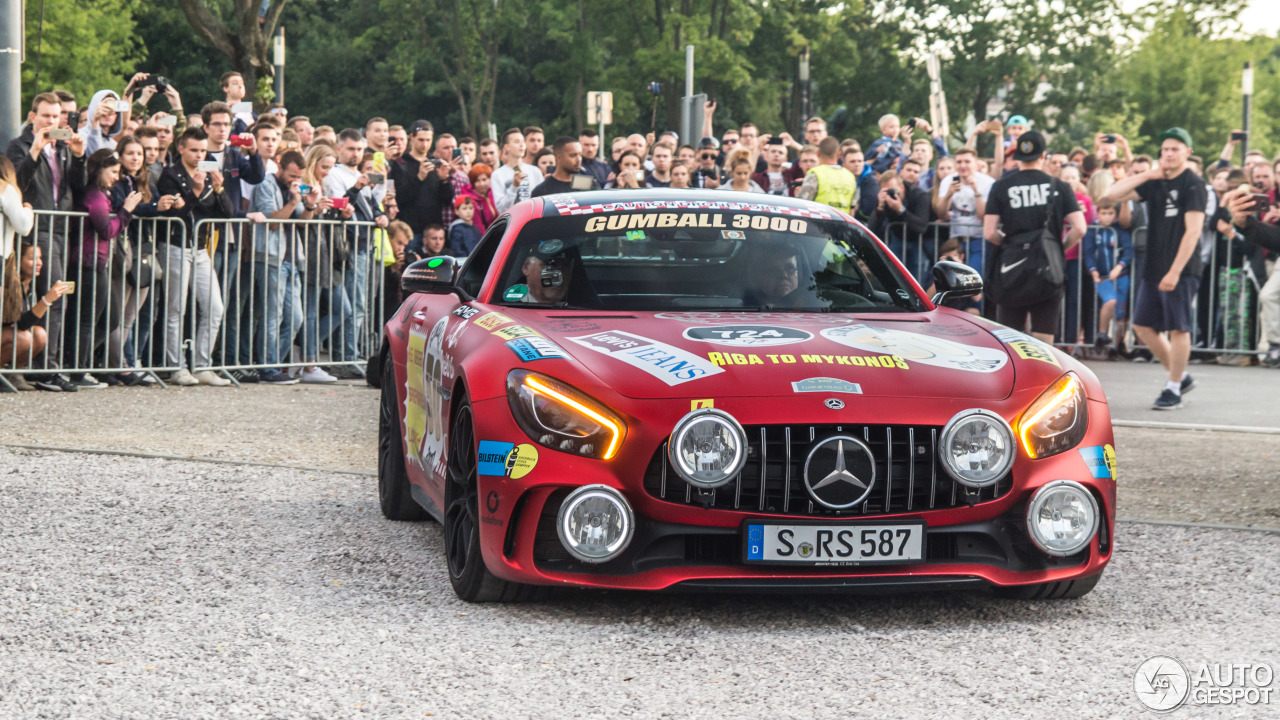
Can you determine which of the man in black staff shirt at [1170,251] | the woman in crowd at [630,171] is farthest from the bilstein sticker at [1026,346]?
the woman in crowd at [630,171]

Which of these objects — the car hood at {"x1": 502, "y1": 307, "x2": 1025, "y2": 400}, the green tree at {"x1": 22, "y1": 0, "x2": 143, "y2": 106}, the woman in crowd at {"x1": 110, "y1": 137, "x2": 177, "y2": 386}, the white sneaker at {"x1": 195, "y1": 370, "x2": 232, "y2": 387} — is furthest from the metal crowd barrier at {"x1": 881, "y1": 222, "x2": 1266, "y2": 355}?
the green tree at {"x1": 22, "y1": 0, "x2": 143, "y2": 106}

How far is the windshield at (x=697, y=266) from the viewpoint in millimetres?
6059

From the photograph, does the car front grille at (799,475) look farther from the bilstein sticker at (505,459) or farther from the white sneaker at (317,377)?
the white sneaker at (317,377)

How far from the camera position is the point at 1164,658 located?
474 cm

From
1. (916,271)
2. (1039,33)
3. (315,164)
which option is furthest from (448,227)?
(1039,33)

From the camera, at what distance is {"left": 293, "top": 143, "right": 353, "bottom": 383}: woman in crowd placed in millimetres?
13531

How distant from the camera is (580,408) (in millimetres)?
4945

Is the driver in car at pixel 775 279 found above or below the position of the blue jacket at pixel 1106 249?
below

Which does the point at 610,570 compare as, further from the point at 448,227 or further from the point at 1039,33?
the point at 1039,33

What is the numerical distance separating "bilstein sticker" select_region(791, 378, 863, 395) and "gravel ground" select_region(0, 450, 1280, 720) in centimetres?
77

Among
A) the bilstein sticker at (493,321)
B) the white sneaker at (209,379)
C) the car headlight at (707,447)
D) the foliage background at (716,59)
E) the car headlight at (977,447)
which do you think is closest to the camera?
the car headlight at (707,447)

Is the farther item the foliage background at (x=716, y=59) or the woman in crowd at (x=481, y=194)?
the foliage background at (x=716, y=59)

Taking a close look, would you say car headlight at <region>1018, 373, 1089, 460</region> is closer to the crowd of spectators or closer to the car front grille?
the car front grille

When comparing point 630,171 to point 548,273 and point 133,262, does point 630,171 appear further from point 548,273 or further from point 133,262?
point 548,273
